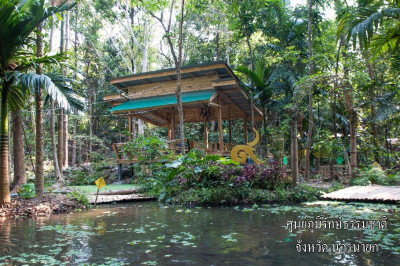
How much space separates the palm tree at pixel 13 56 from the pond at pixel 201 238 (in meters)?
1.63

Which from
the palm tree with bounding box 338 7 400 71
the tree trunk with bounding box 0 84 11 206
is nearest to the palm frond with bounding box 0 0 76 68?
the tree trunk with bounding box 0 84 11 206

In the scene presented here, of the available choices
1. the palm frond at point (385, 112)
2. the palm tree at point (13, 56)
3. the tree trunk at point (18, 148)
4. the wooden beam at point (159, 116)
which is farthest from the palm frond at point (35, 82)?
the palm frond at point (385, 112)

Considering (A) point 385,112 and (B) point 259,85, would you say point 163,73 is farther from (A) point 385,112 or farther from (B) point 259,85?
(A) point 385,112

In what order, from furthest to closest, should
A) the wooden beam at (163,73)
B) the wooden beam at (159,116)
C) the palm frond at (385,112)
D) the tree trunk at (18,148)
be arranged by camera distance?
1. the wooden beam at (159,116)
2. the wooden beam at (163,73)
3. the palm frond at (385,112)
4. the tree trunk at (18,148)

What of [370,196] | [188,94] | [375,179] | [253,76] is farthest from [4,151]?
[375,179]

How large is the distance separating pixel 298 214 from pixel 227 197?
229 cm

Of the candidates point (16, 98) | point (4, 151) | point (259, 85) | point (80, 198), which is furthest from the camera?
point (259, 85)

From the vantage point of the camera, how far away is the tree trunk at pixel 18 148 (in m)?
8.20

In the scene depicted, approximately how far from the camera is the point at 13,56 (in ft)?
21.9

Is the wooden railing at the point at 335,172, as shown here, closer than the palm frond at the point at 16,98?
No

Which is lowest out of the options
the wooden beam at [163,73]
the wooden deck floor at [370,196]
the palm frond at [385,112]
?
the wooden deck floor at [370,196]

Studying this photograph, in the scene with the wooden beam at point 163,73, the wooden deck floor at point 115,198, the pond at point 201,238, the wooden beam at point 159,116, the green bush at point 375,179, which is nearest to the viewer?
the pond at point 201,238

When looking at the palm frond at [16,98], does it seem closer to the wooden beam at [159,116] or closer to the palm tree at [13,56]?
the palm tree at [13,56]

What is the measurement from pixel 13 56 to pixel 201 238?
5716 mm
